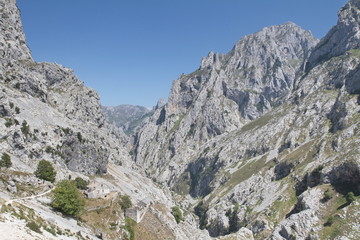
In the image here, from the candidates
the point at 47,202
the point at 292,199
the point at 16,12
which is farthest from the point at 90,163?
the point at 16,12

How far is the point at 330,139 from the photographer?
181500mm

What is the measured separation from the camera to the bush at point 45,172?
2576 inches

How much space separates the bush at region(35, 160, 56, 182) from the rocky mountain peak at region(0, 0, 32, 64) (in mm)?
83328

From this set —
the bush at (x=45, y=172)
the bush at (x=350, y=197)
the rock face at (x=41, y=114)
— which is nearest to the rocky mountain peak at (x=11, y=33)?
the rock face at (x=41, y=114)

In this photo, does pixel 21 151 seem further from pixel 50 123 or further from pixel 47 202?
pixel 47 202

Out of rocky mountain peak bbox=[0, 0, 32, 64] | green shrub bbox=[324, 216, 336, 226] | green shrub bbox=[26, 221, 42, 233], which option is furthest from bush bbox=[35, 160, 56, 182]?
green shrub bbox=[324, 216, 336, 226]

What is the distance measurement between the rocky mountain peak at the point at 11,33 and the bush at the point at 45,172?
8333 centimetres

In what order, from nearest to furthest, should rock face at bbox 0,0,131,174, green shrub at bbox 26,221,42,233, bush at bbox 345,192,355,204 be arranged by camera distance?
green shrub at bbox 26,221,42,233 → rock face at bbox 0,0,131,174 → bush at bbox 345,192,355,204

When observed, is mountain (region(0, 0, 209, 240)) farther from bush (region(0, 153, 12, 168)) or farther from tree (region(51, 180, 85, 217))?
tree (region(51, 180, 85, 217))

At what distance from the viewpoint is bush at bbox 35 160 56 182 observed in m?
65.4

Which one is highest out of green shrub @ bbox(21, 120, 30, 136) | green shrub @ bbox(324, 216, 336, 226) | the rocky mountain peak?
the rocky mountain peak

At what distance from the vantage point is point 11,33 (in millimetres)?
151000

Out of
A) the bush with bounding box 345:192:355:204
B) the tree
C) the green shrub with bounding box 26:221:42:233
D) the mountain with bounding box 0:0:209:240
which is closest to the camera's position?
the green shrub with bounding box 26:221:42:233

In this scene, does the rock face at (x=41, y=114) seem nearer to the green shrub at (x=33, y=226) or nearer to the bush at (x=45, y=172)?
the bush at (x=45, y=172)
